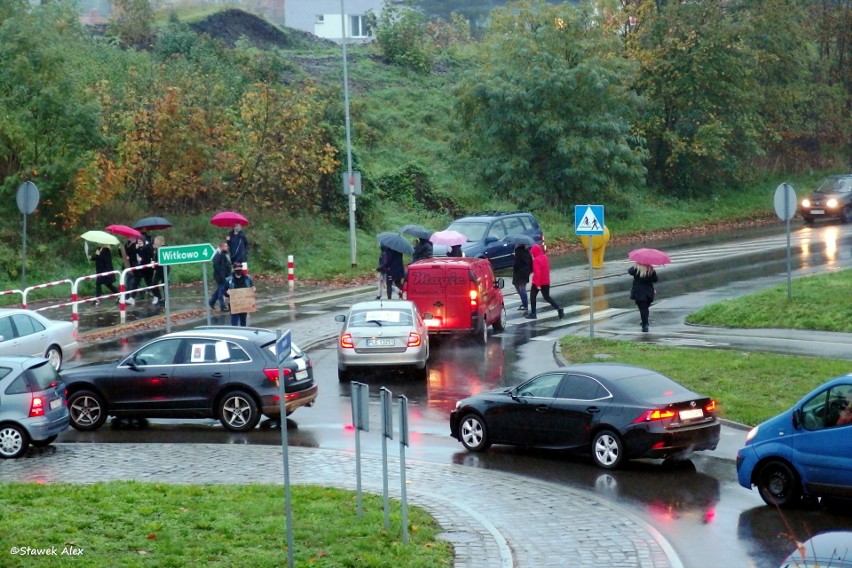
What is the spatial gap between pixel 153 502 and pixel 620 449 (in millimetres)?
5917

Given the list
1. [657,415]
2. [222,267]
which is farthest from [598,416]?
[222,267]

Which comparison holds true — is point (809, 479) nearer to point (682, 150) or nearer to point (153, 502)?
point (153, 502)

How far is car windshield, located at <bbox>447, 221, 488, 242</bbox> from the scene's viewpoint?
36.7 meters

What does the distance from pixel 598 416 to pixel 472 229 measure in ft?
71.3

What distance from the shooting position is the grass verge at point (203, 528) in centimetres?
A: 1059

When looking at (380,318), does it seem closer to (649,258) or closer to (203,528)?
(649,258)

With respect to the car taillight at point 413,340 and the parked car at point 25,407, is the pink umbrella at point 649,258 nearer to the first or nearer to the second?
the car taillight at point 413,340

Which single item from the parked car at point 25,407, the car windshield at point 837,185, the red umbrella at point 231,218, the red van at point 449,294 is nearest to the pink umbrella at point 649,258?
the red van at point 449,294

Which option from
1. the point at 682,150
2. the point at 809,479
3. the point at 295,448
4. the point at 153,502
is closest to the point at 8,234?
the point at 295,448

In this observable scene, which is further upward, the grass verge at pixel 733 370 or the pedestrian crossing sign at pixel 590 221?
the pedestrian crossing sign at pixel 590 221

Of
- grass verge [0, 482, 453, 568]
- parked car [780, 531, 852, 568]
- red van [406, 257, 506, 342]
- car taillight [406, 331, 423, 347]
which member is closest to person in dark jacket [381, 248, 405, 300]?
red van [406, 257, 506, 342]

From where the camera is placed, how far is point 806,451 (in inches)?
515

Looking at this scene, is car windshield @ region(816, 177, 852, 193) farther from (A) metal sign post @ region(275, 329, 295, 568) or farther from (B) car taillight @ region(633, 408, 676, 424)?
(A) metal sign post @ region(275, 329, 295, 568)

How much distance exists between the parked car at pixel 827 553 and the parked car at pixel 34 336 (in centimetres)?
1676
